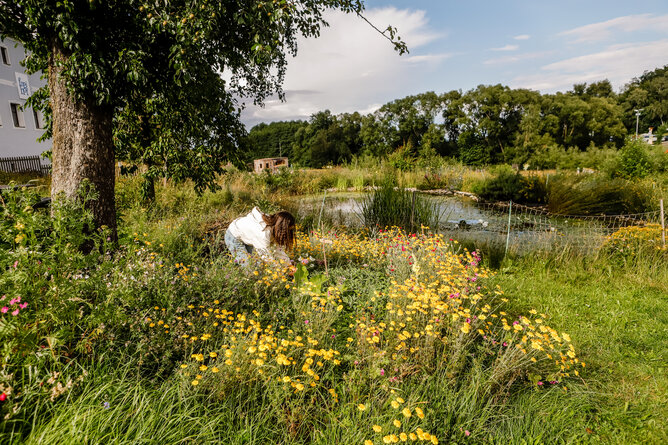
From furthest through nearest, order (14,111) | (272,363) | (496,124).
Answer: (496,124), (14,111), (272,363)

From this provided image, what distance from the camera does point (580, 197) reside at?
7.97m

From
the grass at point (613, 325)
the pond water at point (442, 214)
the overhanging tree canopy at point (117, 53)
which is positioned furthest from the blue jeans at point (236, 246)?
the grass at point (613, 325)

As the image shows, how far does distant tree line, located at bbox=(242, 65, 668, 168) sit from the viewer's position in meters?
31.8

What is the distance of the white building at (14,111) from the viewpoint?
1766cm

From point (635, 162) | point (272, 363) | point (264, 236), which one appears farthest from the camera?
point (635, 162)

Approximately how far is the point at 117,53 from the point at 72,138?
92cm

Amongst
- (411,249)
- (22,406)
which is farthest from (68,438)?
(411,249)


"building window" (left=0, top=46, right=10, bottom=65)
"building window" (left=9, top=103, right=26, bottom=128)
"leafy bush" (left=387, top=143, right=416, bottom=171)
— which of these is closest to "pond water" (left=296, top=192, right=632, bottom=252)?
"leafy bush" (left=387, top=143, right=416, bottom=171)

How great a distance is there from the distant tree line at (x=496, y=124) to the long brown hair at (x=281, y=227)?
78.7 feet

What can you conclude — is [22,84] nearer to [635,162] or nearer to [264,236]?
[264,236]

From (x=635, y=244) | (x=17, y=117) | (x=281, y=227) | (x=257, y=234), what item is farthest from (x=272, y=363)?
(x=17, y=117)

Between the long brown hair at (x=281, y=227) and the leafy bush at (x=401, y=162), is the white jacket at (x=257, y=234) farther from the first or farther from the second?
the leafy bush at (x=401, y=162)

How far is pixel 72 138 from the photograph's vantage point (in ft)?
10.2

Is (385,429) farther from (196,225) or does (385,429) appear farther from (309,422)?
(196,225)
